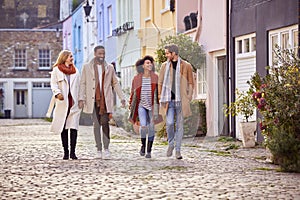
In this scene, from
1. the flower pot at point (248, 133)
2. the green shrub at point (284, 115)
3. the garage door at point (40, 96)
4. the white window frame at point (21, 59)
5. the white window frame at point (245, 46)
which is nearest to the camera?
the green shrub at point (284, 115)

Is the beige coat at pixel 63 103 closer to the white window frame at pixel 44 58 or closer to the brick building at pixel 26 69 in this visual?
the brick building at pixel 26 69

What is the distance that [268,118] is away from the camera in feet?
41.2

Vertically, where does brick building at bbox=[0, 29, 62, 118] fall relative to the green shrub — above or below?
above

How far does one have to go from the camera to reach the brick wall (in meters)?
61.1

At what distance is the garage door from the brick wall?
2.40 ft

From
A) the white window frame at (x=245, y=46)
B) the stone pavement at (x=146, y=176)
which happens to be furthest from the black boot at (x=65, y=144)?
the white window frame at (x=245, y=46)

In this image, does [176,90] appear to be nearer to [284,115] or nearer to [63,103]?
[63,103]

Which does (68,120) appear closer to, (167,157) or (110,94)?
(110,94)

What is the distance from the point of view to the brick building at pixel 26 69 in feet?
199

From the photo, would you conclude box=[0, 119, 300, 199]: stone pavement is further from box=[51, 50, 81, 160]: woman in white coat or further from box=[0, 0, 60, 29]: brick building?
box=[0, 0, 60, 29]: brick building

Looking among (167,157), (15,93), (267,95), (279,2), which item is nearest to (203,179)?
(267,95)

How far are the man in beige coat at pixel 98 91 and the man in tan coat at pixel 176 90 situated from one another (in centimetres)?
74

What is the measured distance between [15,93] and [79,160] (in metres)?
48.5

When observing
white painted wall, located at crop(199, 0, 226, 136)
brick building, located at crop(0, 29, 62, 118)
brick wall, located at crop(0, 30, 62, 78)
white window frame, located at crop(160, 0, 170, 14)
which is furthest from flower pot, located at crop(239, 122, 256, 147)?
brick wall, located at crop(0, 30, 62, 78)
